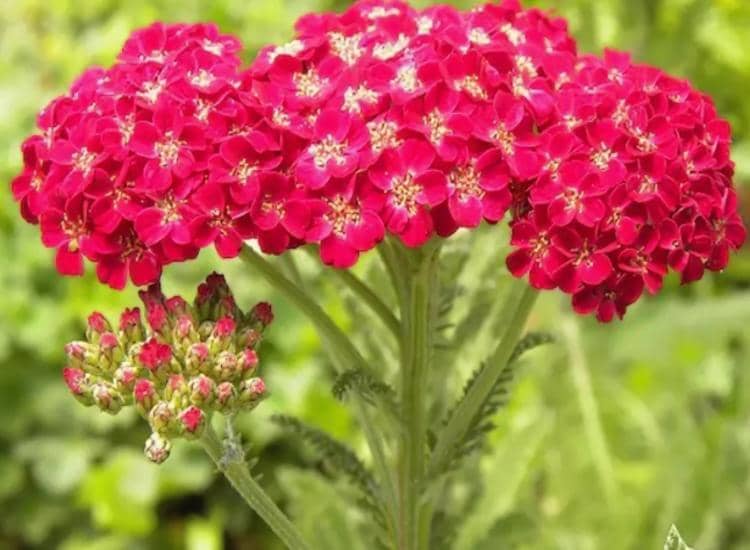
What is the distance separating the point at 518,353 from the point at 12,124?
2065 millimetres

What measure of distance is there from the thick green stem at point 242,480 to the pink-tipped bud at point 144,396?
4 cm

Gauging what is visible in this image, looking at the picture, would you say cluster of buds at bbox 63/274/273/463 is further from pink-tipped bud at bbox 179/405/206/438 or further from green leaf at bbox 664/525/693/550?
green leaf at bbox 664/525/693/550

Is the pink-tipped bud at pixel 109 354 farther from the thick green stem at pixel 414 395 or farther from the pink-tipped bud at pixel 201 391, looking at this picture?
the thick green stem at pixel 414 395

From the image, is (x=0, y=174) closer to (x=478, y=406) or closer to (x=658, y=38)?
(x=658, y=38)

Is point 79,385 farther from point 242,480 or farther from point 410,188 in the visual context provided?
point 410,188

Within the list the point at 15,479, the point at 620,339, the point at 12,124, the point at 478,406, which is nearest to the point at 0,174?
the point at 12,124

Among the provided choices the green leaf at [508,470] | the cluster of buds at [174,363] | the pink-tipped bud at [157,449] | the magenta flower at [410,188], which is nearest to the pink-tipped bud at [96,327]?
the cluster of buds at [174,363]

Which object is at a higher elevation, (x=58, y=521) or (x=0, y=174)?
(x=0, y=174)

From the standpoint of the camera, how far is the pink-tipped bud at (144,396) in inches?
38.0

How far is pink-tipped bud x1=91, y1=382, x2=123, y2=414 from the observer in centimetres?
98

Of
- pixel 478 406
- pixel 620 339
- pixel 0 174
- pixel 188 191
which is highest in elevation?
pixel 0 174

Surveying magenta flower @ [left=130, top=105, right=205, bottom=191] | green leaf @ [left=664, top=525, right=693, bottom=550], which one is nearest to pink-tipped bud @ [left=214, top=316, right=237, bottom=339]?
magenta flower @ [left=130, top=105, right=205, bottom=191]

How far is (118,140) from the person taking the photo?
1.00m

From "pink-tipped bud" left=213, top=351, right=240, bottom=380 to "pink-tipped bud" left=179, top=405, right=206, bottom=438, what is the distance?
0.03 meters
